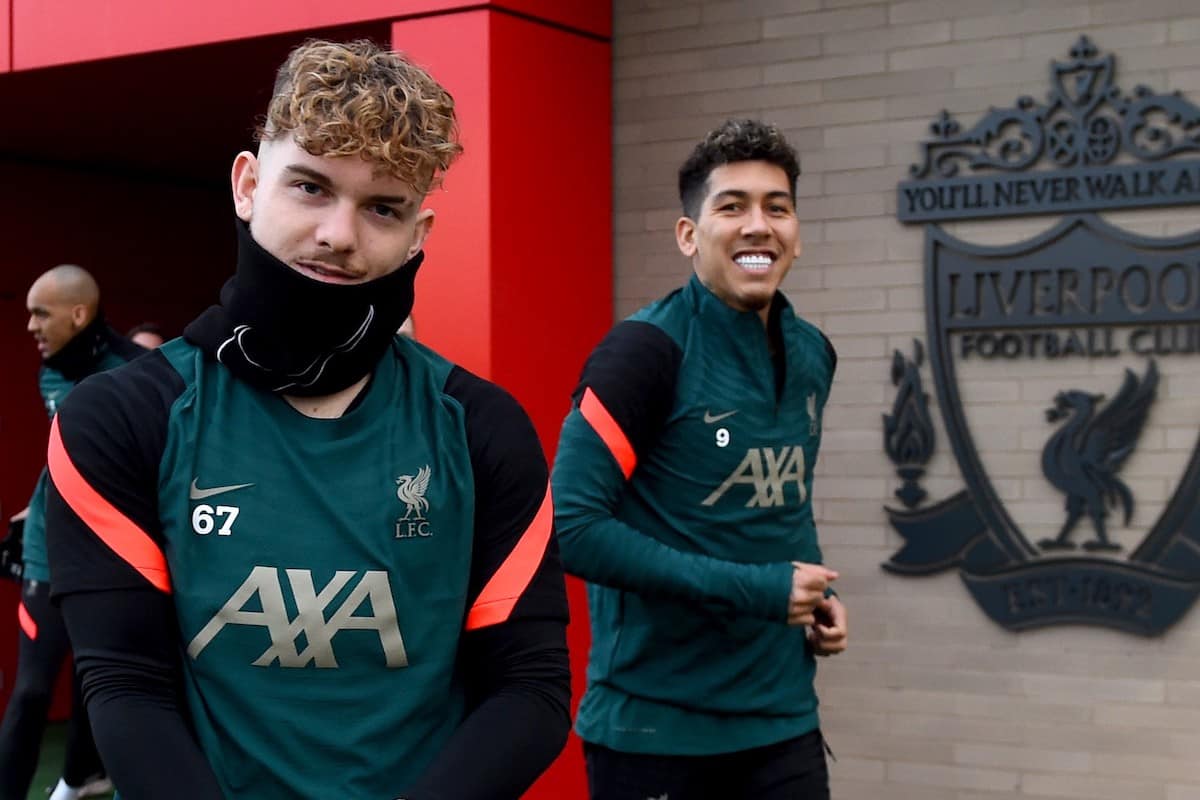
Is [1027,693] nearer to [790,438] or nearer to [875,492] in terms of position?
[875,492]

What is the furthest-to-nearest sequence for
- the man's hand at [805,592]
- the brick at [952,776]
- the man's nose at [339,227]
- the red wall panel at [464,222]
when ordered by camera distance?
the red wall panel at [464,222] < the brick at [952,776] < the man's hand at [805,592] < the man's nose at [339,227]

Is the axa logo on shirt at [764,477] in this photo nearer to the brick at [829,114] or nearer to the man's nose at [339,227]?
the man's nose at [339,227]

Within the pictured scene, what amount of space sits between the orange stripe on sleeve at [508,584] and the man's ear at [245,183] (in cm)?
51

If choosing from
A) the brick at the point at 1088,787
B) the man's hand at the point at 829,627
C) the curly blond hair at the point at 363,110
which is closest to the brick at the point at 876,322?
the brick at the point at 1088,787

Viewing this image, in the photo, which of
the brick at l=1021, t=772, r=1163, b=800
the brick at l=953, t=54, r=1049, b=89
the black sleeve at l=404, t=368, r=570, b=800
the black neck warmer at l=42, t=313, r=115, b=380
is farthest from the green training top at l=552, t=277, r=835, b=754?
the black neck warmer at l=42, t=313, r=115, b=380

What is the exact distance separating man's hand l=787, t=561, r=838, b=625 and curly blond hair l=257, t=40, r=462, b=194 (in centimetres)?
164

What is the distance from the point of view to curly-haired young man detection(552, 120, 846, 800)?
332 centimetres

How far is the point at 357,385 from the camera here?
1942 mm

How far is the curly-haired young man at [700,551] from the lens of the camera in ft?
10.9

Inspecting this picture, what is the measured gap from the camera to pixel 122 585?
1.75 meters

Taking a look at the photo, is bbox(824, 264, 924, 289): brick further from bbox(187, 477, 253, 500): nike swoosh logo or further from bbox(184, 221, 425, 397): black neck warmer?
bbox(187, 477, 253, 500): nike swoosh logo

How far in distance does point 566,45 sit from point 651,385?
9.67ft

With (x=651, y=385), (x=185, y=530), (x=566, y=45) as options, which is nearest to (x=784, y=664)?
(x=651, y=385)

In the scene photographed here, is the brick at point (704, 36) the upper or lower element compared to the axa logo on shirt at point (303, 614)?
upper
